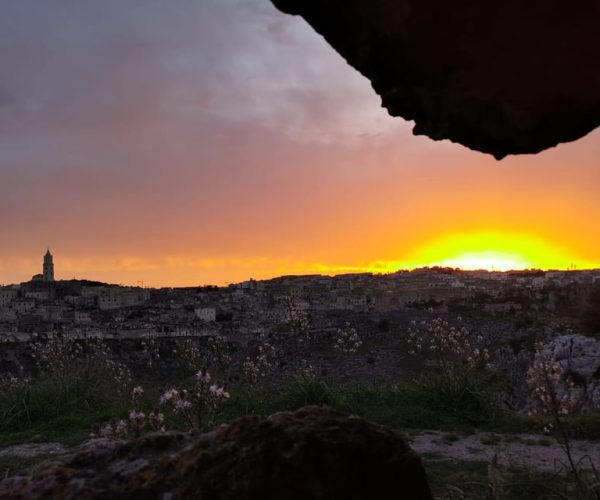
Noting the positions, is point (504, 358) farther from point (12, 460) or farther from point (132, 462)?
point (132, 462)

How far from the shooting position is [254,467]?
279 cm

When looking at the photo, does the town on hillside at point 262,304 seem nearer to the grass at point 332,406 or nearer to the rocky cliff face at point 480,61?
the grass at point 332,406

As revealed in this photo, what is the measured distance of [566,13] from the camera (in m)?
2.96

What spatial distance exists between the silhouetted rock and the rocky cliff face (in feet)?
5.50

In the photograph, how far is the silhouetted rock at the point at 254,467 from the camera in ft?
9.14

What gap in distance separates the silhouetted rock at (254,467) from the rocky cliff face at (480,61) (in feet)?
5.50

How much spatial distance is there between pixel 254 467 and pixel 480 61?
Result: 222 cm

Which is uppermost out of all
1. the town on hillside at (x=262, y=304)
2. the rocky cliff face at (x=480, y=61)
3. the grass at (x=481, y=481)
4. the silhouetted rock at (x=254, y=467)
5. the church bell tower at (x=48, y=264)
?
the church bell tower at (x=48, y=264)

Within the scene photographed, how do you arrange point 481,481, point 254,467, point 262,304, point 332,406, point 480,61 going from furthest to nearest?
point 262,304 → point 332,406 → point 481,481 → point 480,61 → point 254,467

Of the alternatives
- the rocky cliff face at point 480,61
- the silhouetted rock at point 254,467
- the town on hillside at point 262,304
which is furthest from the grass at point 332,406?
the town on hillside at point 262,304

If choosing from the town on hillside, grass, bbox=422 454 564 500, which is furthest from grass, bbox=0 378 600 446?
the town on hillside

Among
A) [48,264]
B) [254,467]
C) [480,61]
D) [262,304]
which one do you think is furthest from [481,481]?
[48,264]

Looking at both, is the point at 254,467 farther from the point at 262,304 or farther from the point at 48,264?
the point at 48,264

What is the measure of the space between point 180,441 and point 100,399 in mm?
9606
